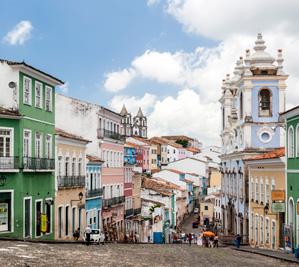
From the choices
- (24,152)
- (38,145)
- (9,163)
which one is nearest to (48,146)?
(38,145)

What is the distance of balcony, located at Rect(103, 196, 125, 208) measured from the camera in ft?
168

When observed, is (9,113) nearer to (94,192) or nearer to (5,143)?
(5,143)

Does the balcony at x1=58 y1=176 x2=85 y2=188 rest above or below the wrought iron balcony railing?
above

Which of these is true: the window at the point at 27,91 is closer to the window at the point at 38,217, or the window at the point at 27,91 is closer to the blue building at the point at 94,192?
the window at the point at 38,217

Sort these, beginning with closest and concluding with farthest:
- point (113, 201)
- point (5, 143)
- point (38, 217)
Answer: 1. point (5, 143)
2. point (38, 217)
3. point (113, 201)

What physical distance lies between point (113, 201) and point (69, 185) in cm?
1299

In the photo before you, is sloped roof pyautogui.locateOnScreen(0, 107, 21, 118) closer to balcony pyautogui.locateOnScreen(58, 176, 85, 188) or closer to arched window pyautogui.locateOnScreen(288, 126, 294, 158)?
balcony pyautogui.locateOnScreen(58, 176, 85, 188)

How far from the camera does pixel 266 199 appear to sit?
4591 cm

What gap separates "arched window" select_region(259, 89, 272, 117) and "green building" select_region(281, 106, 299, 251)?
72.3 feet

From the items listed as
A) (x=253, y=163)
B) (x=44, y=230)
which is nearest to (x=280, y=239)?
(x=253, y=163)

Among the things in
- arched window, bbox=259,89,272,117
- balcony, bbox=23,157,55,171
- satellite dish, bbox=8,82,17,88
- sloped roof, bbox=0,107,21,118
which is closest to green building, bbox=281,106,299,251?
balcony, bbox=23,157,55,171

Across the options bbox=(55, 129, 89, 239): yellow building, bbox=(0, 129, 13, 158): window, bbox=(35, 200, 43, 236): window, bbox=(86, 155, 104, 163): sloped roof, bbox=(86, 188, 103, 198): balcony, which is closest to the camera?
bbox=(0, 129, 13, 158): window

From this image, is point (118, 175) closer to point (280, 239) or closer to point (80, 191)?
point (80, 191)

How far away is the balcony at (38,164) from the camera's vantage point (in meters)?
32.6
